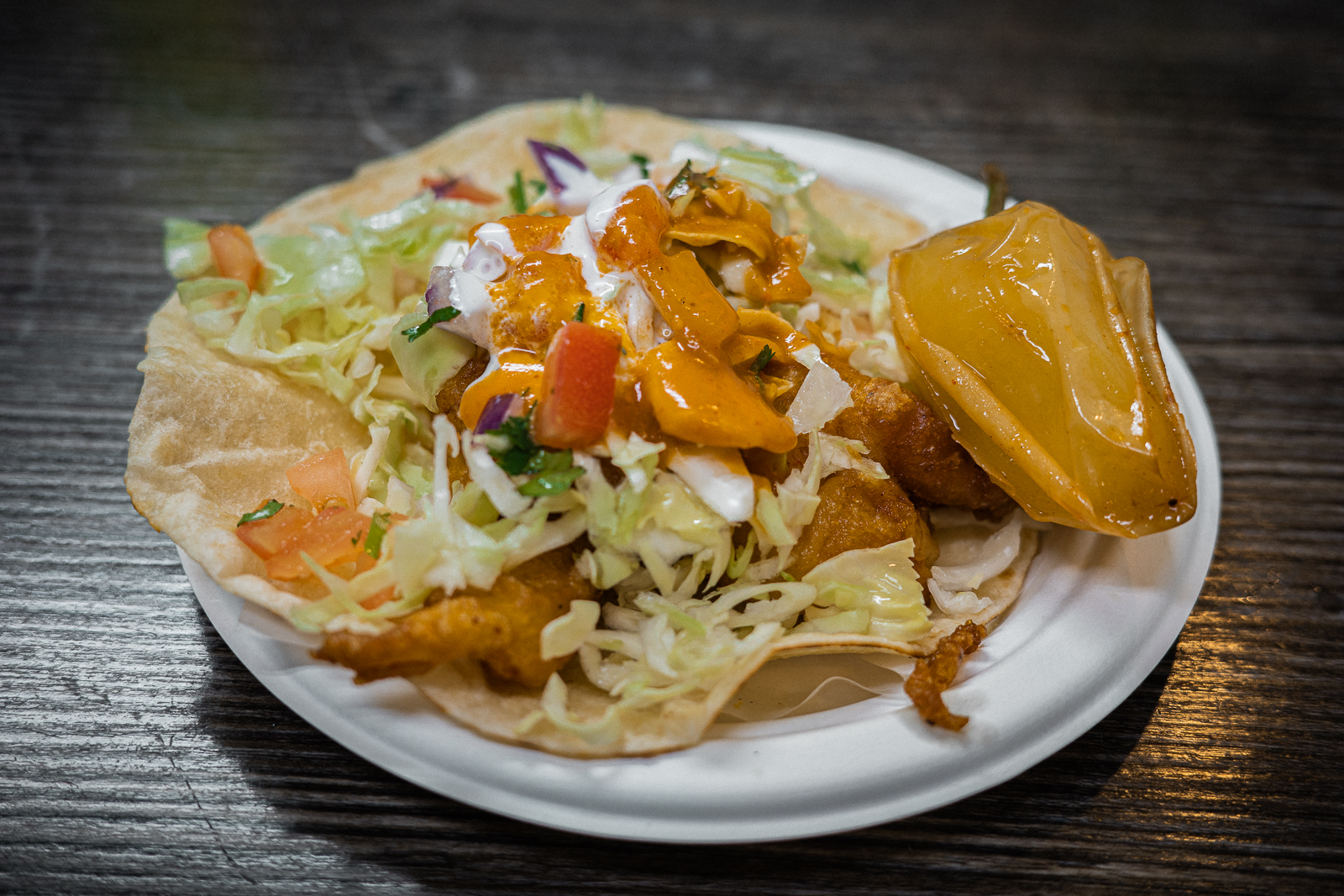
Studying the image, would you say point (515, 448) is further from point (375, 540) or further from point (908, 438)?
point (908, 438)

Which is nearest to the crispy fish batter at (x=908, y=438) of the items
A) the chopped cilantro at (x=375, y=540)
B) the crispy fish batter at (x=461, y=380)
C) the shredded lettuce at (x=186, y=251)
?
the crispy fish batter at (x=461, y=380)

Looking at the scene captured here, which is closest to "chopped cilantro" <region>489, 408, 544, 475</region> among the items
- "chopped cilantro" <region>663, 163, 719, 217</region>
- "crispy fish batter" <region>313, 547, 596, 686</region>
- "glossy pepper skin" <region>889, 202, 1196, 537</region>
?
"crispy fish batter" <region>313, 547, 596, 686</region>

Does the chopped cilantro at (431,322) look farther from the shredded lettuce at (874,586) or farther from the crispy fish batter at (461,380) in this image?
the shredded lettuce at (874,586)

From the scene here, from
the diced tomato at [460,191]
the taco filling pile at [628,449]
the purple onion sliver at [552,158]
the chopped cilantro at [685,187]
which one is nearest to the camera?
the taco filling pile at [628,449]

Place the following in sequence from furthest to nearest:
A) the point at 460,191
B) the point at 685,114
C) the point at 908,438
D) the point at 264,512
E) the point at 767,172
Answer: the point at 685,114
the point at 460,191
the point at 767,172
the point at 908,438
the point at 264,512

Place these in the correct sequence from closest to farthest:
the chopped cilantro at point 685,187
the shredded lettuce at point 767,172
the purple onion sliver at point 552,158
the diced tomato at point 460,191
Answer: the chopped cilantro at point 685,187 → the shredded lettuce at point 767,172 → the purple onion sliver at point 552,158 → the diced tomato at point 460,191

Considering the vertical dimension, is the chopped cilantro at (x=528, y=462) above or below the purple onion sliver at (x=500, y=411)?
below

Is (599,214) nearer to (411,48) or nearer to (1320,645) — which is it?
(1320,645)

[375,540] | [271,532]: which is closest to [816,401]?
[375,540]
